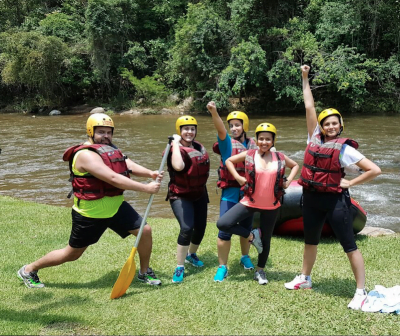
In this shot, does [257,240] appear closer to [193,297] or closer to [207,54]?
[193,297]

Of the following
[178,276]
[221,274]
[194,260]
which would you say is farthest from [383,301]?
[194,260]

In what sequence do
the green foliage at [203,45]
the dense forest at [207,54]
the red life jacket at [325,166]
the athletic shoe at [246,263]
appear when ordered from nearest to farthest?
the red life jacket at [325,166] → the athletic shoe at [246,263] → the dense forest at [207,54] → the green foliage at [203,45]

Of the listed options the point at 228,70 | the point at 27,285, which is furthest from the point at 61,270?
the point at 228,70

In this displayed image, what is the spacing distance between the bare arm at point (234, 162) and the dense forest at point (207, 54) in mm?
19192

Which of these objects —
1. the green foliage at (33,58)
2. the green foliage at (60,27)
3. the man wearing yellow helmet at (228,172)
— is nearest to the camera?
the man wearing yellow helmet at (228,172)

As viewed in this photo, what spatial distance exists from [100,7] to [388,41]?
20717mm

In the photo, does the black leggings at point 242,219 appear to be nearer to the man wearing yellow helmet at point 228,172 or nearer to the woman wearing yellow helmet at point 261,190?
the woman wearing yellow helmet at point 261,190

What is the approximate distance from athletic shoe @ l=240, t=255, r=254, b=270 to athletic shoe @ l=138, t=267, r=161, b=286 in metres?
1.10

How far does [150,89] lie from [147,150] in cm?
1537

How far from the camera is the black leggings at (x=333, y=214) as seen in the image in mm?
3729

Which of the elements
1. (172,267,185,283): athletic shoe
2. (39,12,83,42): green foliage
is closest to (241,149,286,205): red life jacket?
(172,267,185,283): athletic shoe

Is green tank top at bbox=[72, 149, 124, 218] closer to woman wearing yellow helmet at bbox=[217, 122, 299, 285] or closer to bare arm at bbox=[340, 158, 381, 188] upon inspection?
woman wearing yellow helmet at bbox=[217, 122, 299, 285]

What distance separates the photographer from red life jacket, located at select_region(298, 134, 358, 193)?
371 centimetres

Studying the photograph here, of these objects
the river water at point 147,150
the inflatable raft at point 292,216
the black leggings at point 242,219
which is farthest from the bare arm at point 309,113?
the river water at point 147,150
